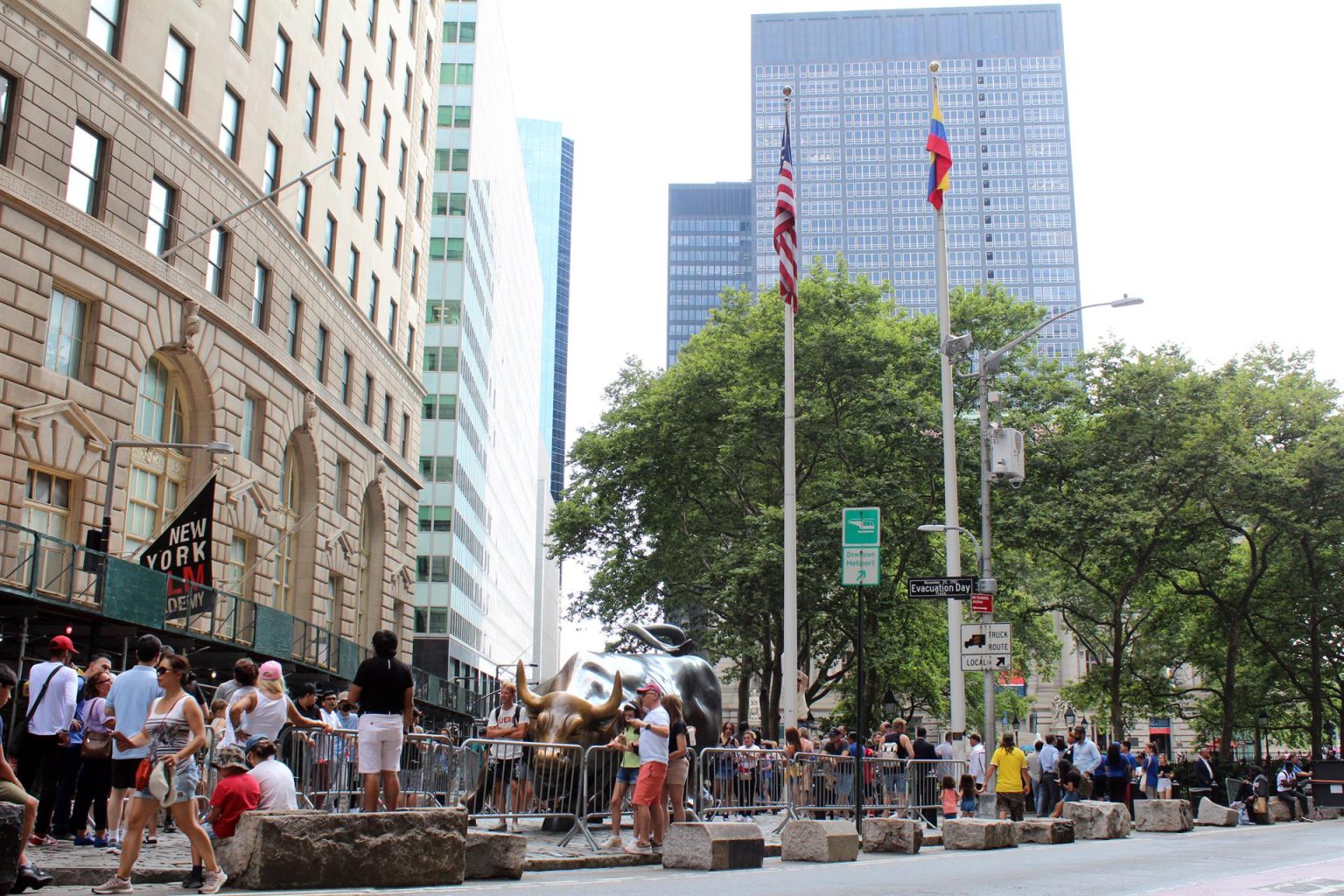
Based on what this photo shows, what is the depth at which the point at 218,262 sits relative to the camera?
31625mm

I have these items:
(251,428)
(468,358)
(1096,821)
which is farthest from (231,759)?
(468,358)

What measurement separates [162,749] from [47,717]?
323 centimetres

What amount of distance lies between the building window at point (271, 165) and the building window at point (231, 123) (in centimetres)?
158

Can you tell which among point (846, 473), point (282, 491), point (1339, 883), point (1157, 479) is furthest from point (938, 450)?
point (1339, 883)

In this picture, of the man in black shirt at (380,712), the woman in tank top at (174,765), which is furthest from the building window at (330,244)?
the woman in tank top at (174,765)

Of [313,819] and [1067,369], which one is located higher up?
[1067,369]

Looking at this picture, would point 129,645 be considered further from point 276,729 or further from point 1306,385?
point 1306,385

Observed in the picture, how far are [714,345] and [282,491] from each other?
48.3ft

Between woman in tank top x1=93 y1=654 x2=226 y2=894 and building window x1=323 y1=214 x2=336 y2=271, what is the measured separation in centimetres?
3079

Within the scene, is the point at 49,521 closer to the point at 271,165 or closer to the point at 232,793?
the point at 271,165

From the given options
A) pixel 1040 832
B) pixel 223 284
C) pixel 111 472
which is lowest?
pixel 1040 832

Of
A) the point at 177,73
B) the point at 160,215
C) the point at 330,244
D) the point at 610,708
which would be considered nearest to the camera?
the point at 610,708

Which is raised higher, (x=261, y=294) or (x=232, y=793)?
(x=261, y=294)

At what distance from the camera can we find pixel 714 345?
4291cm
